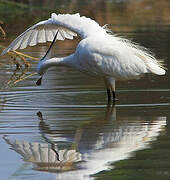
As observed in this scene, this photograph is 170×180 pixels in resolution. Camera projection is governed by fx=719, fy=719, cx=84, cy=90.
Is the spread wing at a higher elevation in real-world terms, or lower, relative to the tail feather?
higher

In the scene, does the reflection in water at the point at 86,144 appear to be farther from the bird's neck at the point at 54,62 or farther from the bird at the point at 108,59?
the bird's neck at the point at 54,62

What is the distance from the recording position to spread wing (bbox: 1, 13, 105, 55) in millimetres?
11992


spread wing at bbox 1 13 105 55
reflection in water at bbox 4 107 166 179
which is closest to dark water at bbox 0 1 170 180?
reflection in water at bbox 4 107 166 179

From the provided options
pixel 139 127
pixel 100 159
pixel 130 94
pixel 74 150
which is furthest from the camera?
pixel 130 94

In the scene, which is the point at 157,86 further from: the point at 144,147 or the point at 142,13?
the point at 142,13

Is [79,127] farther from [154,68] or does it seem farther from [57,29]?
[57,29]

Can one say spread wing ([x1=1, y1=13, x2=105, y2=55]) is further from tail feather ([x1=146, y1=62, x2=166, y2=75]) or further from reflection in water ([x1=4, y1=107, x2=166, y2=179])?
reflection in water ([x1=4, y1=107, x2=166, y2=179])

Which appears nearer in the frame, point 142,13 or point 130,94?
point 130,94

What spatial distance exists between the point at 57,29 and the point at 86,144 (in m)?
5.29

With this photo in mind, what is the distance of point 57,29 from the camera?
529 inches

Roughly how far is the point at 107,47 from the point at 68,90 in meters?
2.35

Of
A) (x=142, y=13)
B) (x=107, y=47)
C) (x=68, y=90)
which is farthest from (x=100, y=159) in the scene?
(x=142, y=13)

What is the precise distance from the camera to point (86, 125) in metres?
9.80

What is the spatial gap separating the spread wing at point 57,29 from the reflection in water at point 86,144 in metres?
2.04
